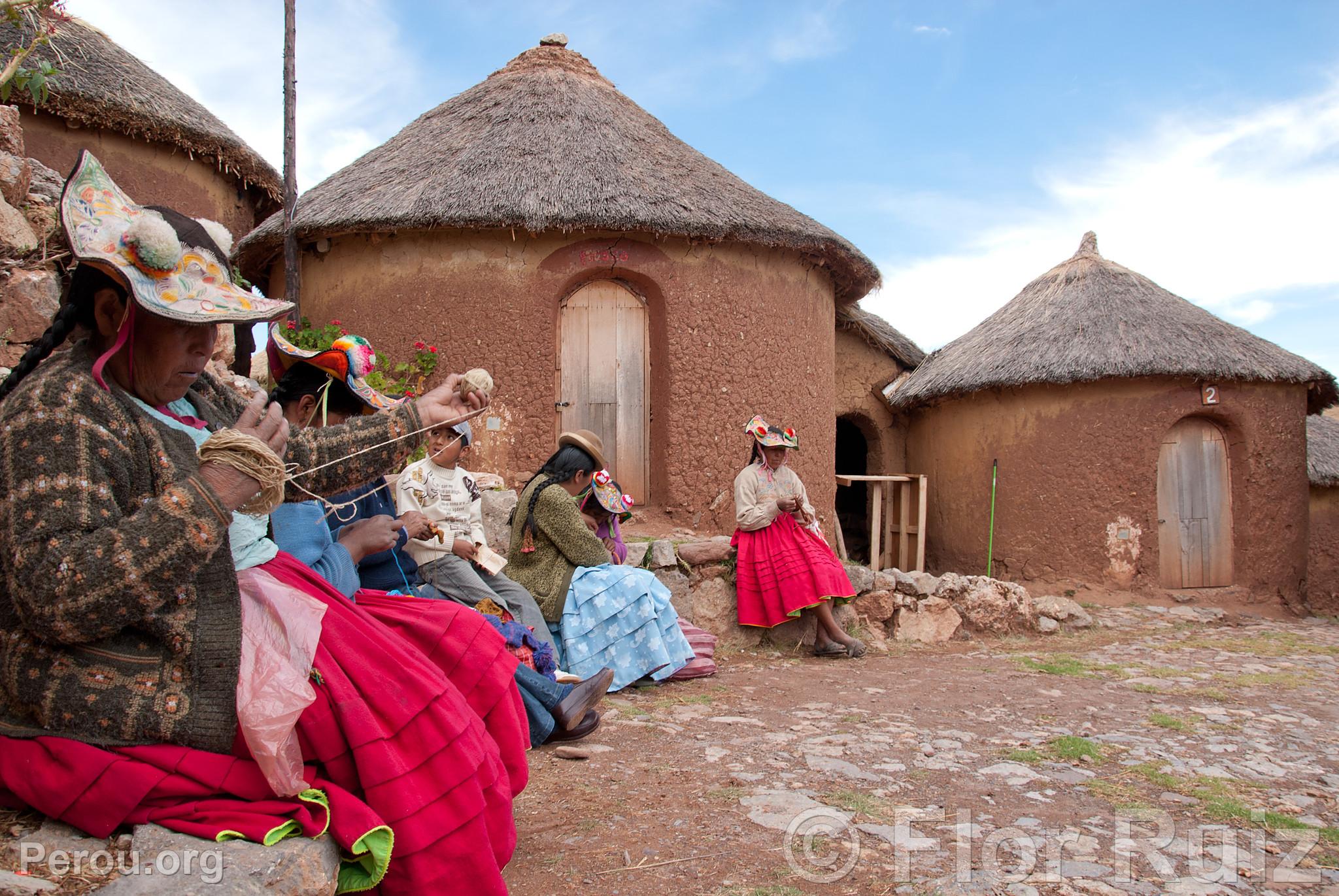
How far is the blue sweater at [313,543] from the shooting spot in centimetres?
265

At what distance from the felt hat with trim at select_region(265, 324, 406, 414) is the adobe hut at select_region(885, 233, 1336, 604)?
8761 millimetres

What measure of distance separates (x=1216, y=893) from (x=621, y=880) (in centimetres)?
167

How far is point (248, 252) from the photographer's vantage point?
8984mm

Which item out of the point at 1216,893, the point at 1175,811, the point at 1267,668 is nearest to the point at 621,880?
the point at 1216,893

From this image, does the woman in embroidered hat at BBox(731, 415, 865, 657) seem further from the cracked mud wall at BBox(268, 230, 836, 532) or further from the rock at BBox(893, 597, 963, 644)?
the cracked mud wall at BBox(268, 230, 836, 532)

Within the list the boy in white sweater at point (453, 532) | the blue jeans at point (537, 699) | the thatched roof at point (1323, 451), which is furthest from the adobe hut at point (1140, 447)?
the blue jeans at point (537, 699)

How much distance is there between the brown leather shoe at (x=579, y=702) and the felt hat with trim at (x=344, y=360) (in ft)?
4.62

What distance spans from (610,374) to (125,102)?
5764mm

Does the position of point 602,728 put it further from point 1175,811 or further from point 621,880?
point 1175,811

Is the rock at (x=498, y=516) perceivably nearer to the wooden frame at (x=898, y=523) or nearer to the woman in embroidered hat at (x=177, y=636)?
the woman in embroidered hat at (x=177, y=636)

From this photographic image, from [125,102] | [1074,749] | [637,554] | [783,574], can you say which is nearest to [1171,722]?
[1074,749]

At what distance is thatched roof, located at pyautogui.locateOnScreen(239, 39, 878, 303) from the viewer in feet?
25.1

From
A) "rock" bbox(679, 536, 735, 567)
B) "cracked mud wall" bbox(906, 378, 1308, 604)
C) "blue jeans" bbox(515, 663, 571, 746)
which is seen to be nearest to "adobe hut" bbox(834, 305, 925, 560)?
"cracked mud wall" bbox(906, 378, 1308, 604)

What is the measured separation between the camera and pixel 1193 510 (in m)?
10.5
